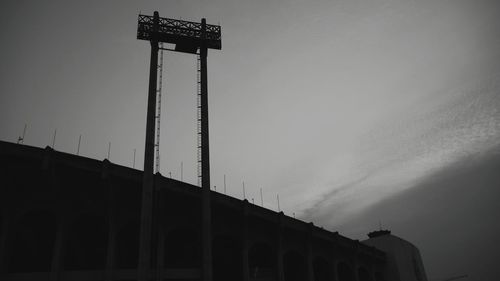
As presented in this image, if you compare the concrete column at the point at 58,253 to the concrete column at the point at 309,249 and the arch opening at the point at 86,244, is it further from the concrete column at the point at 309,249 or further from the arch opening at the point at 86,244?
the concrete column at the point at 309,249

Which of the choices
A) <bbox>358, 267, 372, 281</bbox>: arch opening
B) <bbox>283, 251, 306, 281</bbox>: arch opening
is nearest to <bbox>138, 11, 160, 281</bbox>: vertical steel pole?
<bbox>283, 251, 306, 281</bbox>: arch opening

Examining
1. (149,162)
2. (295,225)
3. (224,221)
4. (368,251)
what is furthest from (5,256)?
(368,251)

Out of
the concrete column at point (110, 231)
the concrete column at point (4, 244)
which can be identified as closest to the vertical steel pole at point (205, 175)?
the concrete column at point (110, 231)

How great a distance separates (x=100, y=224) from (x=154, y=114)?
35.8 feet

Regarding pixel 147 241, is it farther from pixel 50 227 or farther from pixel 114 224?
pixel 50 227

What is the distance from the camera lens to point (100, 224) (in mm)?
29156

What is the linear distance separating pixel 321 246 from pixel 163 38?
32.2 m

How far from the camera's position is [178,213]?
32375 millimetres

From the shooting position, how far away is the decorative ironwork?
121 ft

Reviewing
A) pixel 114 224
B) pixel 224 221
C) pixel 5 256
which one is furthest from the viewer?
pixel 224 221

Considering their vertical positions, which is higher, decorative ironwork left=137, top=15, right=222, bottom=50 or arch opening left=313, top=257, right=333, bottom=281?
decorative ironwork left=137, top=15, right=222, bottom=50

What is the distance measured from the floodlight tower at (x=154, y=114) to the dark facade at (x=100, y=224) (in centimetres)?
132

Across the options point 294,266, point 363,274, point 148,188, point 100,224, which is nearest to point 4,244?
point 100,224

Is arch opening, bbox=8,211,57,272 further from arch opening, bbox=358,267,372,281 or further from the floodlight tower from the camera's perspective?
arch opening, bbox=358,267,372,281
